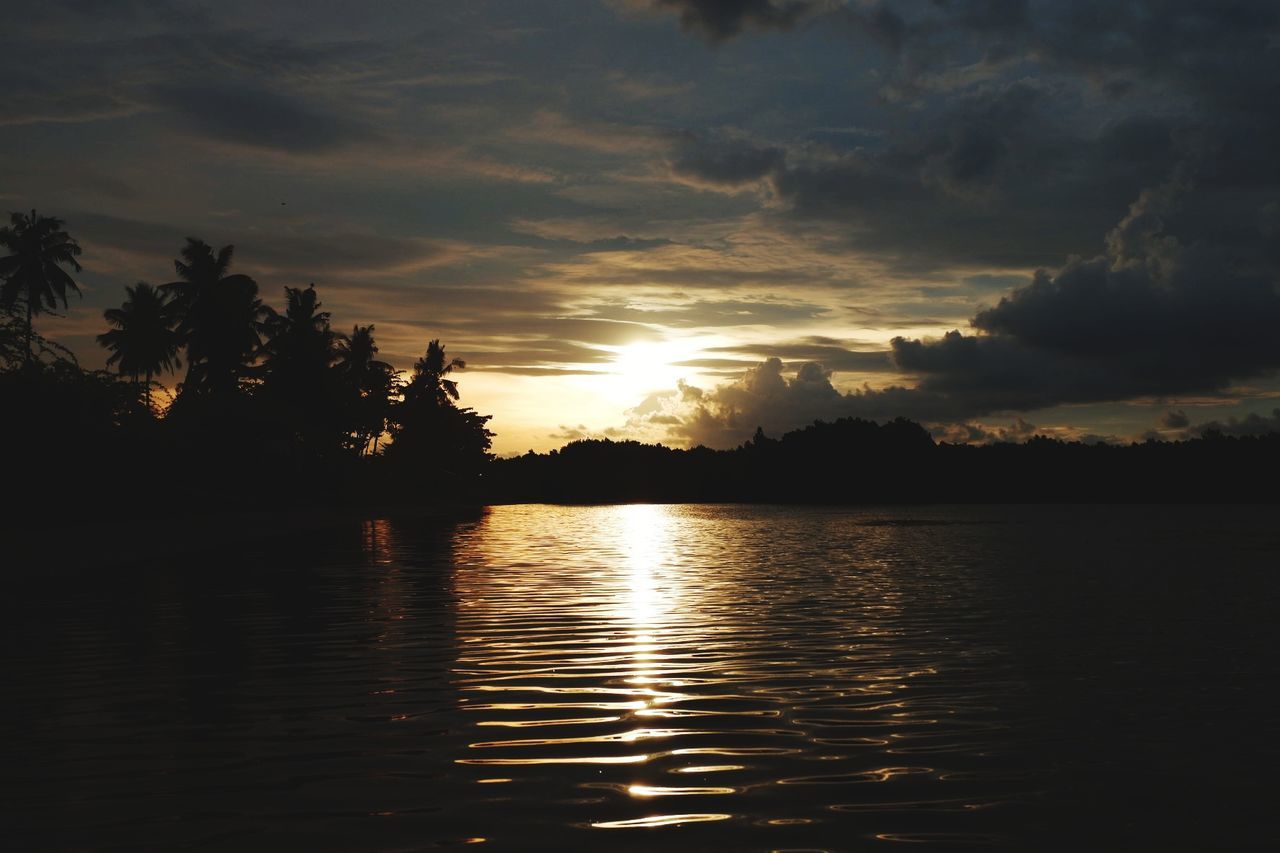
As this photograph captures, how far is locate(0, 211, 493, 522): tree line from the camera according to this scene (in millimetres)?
42594

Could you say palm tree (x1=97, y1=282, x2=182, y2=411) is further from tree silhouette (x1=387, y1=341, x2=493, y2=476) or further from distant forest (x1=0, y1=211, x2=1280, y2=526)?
tree silhouette (x1=387, y1=341, x2=493, y2=476)

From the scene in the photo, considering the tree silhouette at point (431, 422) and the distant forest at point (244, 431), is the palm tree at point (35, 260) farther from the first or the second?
the tree silhouette at point (431, 422)

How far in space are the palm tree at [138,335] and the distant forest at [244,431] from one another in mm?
146

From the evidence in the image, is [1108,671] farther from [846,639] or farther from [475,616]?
[475,616]

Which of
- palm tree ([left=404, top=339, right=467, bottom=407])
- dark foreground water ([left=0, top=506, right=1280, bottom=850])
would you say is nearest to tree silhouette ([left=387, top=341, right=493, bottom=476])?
palm tree ([left=404, top=339, right=467, bottom=407])

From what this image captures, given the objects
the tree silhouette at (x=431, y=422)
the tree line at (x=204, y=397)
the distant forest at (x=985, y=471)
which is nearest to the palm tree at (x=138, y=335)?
the tree line at (x=204, y=397)

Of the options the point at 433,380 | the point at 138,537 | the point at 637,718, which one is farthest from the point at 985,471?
the point at 637,718

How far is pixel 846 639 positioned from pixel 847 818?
940cm

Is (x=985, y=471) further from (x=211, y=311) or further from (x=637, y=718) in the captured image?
(x=637, y=718)

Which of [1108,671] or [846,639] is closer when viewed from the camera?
[1108,671]

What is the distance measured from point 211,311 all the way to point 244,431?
1506cm

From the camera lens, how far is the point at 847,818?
7285mm

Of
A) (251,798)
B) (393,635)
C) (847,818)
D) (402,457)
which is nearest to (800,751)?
(847,818)

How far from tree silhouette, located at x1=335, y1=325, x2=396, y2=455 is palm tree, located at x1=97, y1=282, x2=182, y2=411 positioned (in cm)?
1386
